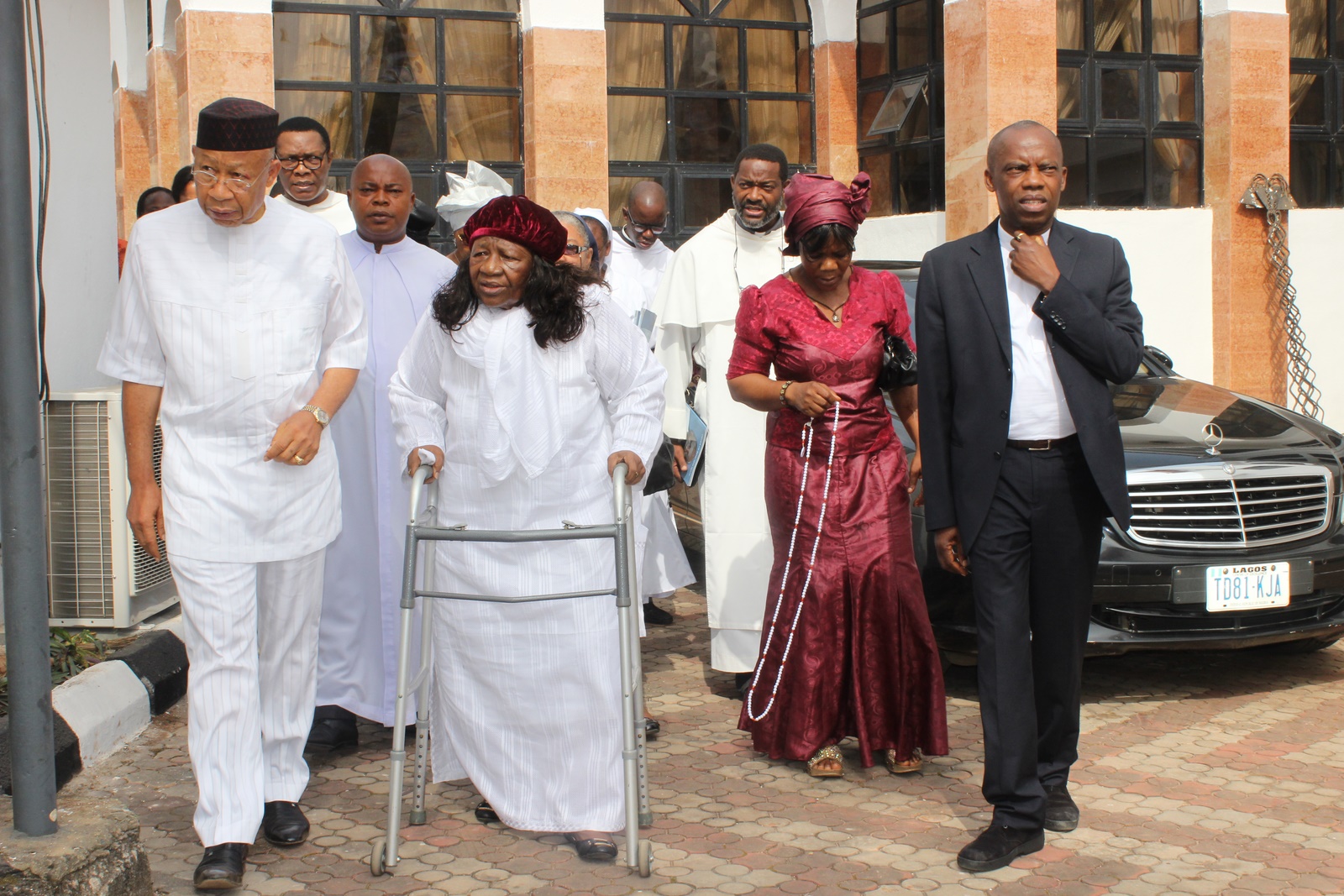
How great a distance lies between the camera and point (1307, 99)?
14258 millimetres

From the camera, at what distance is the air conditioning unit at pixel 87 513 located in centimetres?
645

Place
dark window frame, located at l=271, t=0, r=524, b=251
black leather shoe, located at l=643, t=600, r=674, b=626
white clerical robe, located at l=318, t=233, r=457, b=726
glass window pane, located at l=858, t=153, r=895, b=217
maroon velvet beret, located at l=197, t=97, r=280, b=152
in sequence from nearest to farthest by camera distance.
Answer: maroon velvet beret, located at l=197, t=97, r=280, b=152, white clerical robe, located at l=318, t=233, r=457, b=726, black leather shoe, located at l=643, t=600, r=674, b=626, dark window frame, located at l=271, t=0, r=524, b=251, glass window pane, located at l=858, t=153, r=895, b=217

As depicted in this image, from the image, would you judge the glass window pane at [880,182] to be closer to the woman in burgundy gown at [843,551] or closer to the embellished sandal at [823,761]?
the woman in burgundy gown at [843,551]

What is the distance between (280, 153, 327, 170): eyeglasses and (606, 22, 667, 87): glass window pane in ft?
26.5

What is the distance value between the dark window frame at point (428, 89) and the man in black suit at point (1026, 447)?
9210 mm

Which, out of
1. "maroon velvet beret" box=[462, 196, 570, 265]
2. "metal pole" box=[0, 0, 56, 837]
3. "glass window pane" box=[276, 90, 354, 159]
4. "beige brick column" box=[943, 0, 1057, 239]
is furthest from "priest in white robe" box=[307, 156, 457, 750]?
"glass window pane" box=[276, 90, 354, 159]

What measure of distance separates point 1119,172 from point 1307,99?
2.61m

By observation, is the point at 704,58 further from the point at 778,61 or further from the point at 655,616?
the point at 655,616

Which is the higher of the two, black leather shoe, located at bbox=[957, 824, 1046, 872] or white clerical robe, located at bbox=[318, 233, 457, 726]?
white clerical robe, located at bbox=[318, 233, 457, 726]

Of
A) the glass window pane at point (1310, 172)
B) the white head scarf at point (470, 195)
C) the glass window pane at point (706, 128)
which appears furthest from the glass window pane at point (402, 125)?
the glass window pane at point (1310, 172)

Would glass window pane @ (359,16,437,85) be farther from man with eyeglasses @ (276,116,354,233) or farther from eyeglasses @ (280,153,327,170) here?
eyeglasses @ (280,153,327,170)

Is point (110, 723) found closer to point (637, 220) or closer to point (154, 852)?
point (154, 852)

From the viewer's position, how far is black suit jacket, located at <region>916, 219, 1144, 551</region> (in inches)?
160

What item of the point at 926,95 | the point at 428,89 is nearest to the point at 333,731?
the point at 428,89
